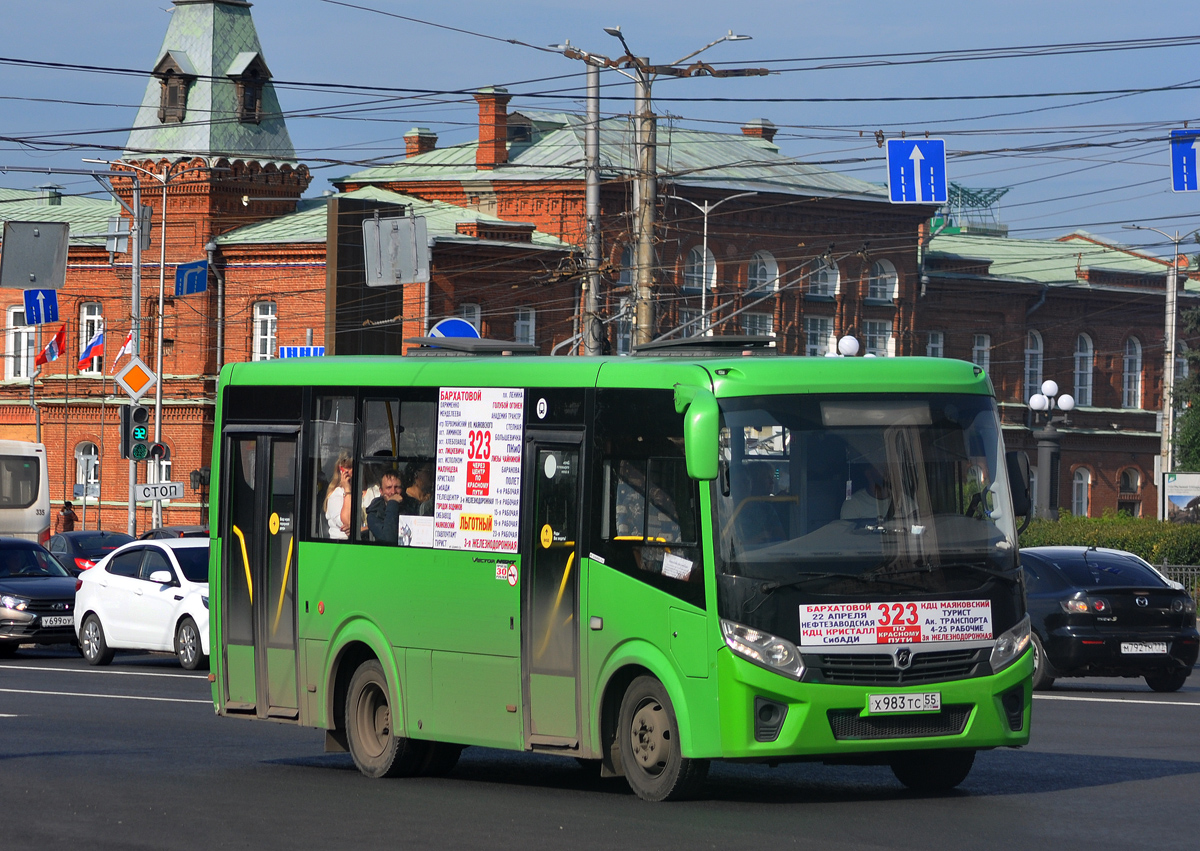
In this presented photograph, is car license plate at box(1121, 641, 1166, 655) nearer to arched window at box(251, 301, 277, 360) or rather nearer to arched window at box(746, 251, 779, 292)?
arched window at box(251, 301, 277, 360)

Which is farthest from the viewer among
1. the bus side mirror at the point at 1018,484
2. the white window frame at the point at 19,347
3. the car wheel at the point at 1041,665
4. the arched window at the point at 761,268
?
the arched window at the point at 761,268

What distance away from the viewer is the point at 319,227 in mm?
63344

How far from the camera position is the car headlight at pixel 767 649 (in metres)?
10.1

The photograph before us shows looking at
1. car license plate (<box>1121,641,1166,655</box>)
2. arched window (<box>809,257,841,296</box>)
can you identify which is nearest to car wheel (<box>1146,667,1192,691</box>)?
car license plate (<box>1121,641,1166,655</box>)

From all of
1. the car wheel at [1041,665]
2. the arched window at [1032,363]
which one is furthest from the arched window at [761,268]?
the car wheel at [1041,665]

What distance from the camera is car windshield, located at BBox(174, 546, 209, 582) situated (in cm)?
2273

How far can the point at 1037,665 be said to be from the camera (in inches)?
759

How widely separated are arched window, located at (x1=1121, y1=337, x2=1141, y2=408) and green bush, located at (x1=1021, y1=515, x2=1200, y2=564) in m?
49.1

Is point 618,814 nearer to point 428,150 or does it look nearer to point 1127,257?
point 428,150

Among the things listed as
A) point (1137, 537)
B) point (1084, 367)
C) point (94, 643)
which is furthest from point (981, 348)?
point (94, 643)

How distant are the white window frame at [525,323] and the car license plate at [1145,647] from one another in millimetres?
46020

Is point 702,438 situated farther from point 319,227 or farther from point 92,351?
point 319,227

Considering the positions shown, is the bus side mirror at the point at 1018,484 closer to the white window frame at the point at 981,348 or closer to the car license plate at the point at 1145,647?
the car license plate at the point at 1145,647

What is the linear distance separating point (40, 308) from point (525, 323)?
17.9m
